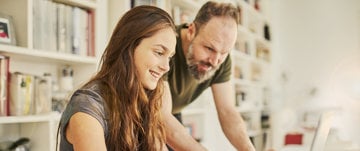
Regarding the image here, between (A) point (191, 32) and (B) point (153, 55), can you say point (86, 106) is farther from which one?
(A) point (191, 32)

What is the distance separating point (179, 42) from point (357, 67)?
312 centimetres

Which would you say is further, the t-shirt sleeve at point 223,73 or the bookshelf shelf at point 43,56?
the t-shirt sleeve at point 223,73

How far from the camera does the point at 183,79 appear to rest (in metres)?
1.70

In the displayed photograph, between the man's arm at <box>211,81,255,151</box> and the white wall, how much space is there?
2707mm

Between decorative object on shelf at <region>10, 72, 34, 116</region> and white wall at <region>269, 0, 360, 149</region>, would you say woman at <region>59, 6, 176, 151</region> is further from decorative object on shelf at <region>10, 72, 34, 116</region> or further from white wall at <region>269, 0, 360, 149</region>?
white wall at <region>269, 0, 360, 149</region>

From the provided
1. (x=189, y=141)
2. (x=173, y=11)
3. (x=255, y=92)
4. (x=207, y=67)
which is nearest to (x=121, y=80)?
(x=189, y=141)

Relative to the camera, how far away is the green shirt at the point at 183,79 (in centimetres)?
163

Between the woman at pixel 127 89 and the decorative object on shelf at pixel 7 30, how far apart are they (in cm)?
59

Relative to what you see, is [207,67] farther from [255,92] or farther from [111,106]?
[255,92]

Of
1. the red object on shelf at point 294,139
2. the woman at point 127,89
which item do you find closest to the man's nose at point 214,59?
the woman at point 127,89

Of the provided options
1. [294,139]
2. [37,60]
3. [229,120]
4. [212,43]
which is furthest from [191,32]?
[294,139]

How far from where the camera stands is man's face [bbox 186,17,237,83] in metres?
1.49

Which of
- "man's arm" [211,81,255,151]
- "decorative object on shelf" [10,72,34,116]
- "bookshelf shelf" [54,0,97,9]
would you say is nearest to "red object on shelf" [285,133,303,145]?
"man's arm" [211,81,255,151]

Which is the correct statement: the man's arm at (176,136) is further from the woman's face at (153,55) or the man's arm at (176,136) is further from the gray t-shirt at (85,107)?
the gray t-shirt at (85,107)
